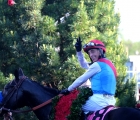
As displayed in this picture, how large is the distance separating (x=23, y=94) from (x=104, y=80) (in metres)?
1.39

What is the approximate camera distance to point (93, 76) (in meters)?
6.46

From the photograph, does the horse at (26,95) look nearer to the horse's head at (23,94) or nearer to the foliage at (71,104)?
the horse's head at (23,94)

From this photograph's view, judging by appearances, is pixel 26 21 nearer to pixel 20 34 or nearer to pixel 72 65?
pixel 20 34

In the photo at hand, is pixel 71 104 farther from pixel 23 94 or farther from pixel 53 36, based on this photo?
pixel 53 36

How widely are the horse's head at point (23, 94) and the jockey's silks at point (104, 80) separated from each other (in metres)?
0.81

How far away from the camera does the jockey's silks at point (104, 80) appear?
6.41m

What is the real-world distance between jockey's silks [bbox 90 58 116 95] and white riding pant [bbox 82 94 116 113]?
0.22 ft

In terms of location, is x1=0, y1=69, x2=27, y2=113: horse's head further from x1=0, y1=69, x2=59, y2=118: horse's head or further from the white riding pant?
the white riding pant

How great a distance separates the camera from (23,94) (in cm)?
697

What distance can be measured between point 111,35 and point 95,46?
18.0 ft

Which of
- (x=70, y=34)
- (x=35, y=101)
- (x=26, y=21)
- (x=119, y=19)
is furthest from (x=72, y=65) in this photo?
(x=35, y=101)

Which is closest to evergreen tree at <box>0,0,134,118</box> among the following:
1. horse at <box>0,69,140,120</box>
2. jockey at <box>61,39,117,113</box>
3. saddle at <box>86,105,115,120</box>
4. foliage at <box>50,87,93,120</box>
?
horse at <box>0,69,140,120</box>

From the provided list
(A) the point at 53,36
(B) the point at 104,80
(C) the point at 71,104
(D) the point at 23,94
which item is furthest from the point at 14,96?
(A) the point at 53,36

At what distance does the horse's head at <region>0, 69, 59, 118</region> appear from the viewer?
22.8 feet
